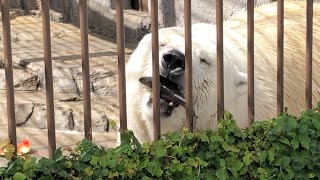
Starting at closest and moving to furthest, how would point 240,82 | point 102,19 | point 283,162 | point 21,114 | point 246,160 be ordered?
point 246,160, point 283,162, point 240,82, point 21,114, point 102,19

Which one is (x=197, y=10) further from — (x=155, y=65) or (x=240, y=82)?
(x=155, y=65)

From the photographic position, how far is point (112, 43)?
8.15 m

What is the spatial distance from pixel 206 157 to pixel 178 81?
444mm

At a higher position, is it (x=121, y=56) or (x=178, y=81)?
(x=121, y=56)

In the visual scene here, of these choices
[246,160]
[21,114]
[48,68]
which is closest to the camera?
[48,68]

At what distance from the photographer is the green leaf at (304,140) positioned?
3.84 metres

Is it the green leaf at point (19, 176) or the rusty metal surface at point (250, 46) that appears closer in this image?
the green leaf at point (19, 176)

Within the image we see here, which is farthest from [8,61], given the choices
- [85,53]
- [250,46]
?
[250,46]

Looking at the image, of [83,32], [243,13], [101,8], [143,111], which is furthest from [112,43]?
[83,32]

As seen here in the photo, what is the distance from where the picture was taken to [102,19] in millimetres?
8852

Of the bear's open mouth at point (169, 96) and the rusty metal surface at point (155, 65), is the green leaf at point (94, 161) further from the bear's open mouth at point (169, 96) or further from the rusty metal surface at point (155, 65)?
the bear's open mouth at point (169, 96)

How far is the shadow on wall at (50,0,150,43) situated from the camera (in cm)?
845

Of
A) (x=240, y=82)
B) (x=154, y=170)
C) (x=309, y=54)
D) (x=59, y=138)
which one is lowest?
(x=59, y=138)

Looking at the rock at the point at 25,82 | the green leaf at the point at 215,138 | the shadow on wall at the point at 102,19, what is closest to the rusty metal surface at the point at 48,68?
the green leaf at the point at 215,138
